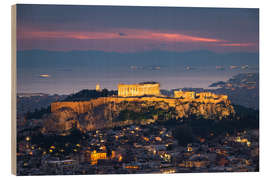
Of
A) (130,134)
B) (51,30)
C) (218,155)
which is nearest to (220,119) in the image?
(218,155)

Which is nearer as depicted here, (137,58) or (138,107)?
(137,58)

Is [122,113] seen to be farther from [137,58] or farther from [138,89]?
[137,58]

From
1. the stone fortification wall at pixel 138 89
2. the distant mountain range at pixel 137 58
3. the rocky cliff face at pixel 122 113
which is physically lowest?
the rocky cliff face at pixel 122 113

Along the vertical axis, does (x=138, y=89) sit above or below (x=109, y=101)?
above

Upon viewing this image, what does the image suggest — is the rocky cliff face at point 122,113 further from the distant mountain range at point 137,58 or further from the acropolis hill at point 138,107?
the distant mountain range at point 137,58

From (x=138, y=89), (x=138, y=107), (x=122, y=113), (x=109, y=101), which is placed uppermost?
(x=138, y=89)

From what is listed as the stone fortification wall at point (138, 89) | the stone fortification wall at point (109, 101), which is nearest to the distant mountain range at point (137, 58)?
the stone fortification wall at point (138, 89)

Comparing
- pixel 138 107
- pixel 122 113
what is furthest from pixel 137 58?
pixel 122 113
